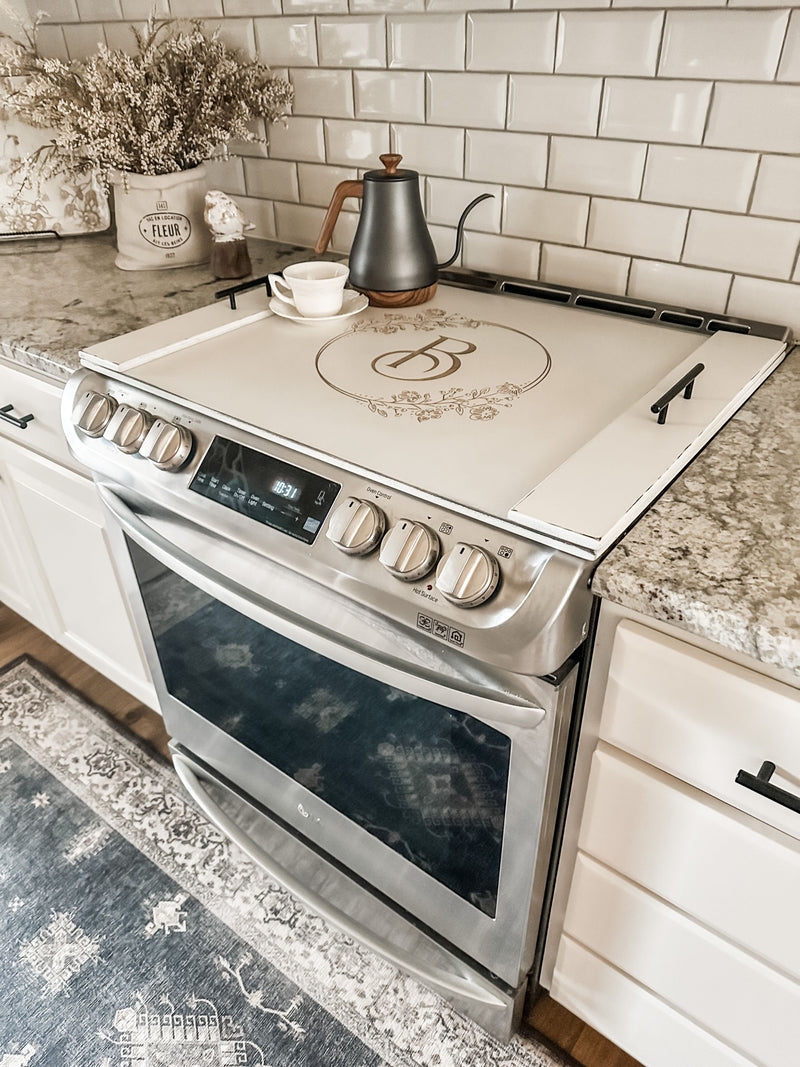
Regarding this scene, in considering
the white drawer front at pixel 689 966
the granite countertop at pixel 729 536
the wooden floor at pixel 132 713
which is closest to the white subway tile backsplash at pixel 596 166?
the granite countertop at pixel 729 536

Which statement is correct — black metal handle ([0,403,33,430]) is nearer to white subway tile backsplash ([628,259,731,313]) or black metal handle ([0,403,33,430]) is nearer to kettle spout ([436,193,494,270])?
kettle spout ([436,193,494,270])

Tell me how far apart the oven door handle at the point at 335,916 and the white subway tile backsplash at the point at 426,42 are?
4.23ft

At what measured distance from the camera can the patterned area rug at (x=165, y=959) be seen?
1.16 m

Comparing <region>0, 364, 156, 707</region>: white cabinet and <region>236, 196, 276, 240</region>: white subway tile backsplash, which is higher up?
<region>236, 196, 276, 240</region>: white subway tile backsplash

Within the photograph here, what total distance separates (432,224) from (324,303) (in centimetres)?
35

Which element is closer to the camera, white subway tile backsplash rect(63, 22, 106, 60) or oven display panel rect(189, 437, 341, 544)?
oven display panel rect(189, 437, 341, 544)

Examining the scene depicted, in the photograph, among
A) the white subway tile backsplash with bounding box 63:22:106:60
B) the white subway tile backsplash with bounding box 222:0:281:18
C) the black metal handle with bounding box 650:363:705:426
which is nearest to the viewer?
the black metal handle with bounding box 650:363:705:426

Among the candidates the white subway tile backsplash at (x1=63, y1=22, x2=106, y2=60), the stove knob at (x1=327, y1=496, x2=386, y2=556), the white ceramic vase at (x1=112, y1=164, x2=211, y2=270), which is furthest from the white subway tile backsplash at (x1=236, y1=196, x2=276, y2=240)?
the stove knob at (x1=327, y1=496, x2=386, y2=556)

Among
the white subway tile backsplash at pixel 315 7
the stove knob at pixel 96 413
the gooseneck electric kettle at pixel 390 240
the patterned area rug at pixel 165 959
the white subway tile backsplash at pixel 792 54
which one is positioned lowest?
the patterned area rug at pixel 165 959

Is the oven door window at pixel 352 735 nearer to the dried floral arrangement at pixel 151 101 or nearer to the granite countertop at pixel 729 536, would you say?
the granite countertop at pixel 729 536

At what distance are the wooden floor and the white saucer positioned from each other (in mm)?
985

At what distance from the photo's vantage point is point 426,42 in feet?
3.96

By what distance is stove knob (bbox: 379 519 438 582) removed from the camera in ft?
2.35

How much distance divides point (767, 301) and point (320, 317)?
652 millimetres
